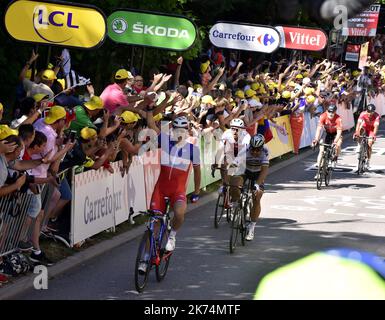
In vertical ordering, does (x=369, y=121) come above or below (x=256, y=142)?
above

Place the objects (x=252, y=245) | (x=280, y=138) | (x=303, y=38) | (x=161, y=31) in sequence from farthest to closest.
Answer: (x=280, y=138) < (x=303, y=38) < (x=161, y=31) < (x=252, y=245)

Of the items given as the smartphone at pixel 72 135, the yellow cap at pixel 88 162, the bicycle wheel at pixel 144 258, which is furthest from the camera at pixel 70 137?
the bicycle wheel at pixel 144 258

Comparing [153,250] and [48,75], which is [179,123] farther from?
[48,75]

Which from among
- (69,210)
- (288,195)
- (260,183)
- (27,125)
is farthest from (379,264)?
(288,195)

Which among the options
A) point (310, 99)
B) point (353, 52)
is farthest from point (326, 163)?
point (353, 52)

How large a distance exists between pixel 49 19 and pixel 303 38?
34.7 feet

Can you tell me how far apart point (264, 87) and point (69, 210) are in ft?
41.4

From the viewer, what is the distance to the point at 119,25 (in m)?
13.9

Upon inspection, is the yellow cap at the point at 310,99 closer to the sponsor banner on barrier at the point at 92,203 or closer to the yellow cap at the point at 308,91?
the yellow cap at the point at 308,91

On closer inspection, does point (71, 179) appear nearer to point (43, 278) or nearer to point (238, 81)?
point (43, 278)

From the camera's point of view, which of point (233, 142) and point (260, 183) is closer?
point (260, 183)

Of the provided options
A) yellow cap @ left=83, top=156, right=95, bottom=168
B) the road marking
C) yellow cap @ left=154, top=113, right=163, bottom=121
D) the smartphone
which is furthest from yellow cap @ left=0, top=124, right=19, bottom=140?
the road marking

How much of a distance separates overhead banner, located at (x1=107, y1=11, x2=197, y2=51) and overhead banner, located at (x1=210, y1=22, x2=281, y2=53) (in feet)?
12.7

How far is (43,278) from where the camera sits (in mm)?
9172
